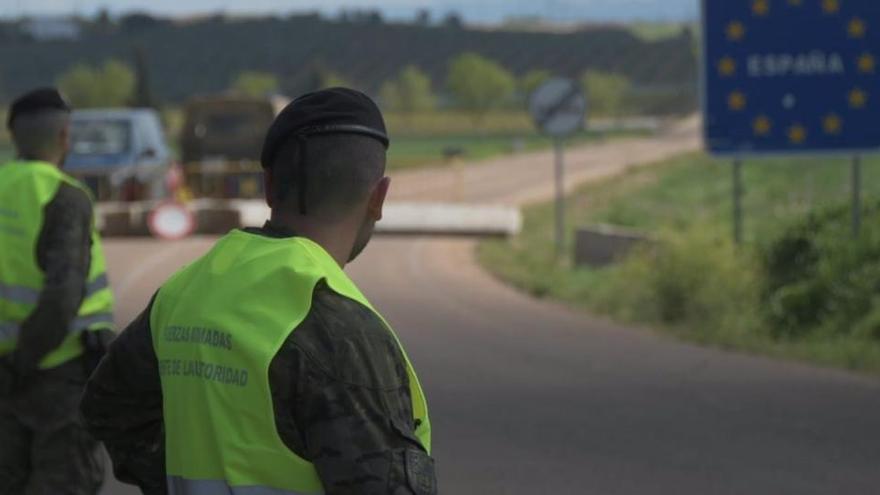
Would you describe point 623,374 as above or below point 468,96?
above

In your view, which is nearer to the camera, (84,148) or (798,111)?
(798,111)

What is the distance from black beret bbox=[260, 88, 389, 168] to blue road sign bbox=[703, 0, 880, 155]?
526 inches

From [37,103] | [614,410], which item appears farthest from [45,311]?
[614,410]

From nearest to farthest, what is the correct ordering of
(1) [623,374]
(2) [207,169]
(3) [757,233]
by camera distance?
(1) [623,374] < (3) [757,233] < (2) [207,169]

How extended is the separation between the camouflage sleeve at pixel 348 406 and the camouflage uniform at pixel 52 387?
2.51 m

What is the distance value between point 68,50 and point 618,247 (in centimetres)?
13714

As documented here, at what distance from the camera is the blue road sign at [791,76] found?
1573cm

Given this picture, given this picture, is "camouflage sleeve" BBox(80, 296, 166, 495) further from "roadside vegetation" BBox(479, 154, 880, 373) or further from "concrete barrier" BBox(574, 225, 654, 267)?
"concrete barrier" BBox(574, 225, 654, 267)

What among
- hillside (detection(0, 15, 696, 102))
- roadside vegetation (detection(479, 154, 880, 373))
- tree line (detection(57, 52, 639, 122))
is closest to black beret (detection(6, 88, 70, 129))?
roadside vegetation (detection(479, 154, 880, 373))

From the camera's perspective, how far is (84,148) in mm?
26641

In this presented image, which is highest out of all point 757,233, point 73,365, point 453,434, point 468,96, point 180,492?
point 180,492

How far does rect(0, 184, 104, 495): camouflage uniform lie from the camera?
5094mm

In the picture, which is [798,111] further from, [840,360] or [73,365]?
[73,365]

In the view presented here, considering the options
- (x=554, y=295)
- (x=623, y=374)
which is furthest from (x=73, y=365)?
(x=554, y=295)
